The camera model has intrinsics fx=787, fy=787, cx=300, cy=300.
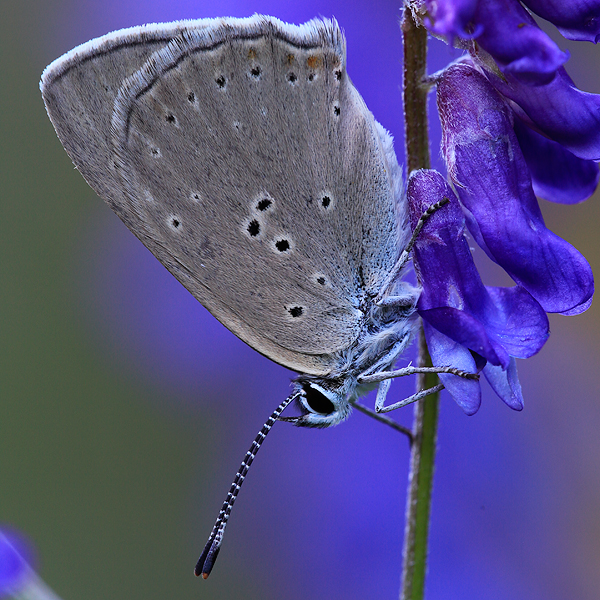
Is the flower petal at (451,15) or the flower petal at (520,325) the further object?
the flower petal at (520,325)

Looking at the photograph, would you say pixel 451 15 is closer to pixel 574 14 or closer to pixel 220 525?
pixel 574 14

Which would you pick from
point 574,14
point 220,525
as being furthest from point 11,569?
point 574,14

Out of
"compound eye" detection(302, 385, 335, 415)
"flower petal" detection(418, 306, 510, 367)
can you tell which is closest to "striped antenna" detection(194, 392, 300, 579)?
"compound eye" detection(302, 385, 335, 415)

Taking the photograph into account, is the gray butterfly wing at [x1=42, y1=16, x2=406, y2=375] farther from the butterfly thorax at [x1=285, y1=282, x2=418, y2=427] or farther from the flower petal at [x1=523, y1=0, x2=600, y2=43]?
the flower petal at [x1=523, y1=0, x2=600, y2=43]

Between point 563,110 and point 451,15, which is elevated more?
point 563,110

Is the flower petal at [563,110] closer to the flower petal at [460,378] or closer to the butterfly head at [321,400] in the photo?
the flower petal at [460,378]

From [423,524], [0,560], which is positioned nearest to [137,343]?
[0,560]

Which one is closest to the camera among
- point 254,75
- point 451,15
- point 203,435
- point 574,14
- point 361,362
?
point 451,15

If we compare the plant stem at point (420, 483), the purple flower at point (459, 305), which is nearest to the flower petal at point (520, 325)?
the purple flower at point (459, 305)

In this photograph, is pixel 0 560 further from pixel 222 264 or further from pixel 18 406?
pixel 18 406
